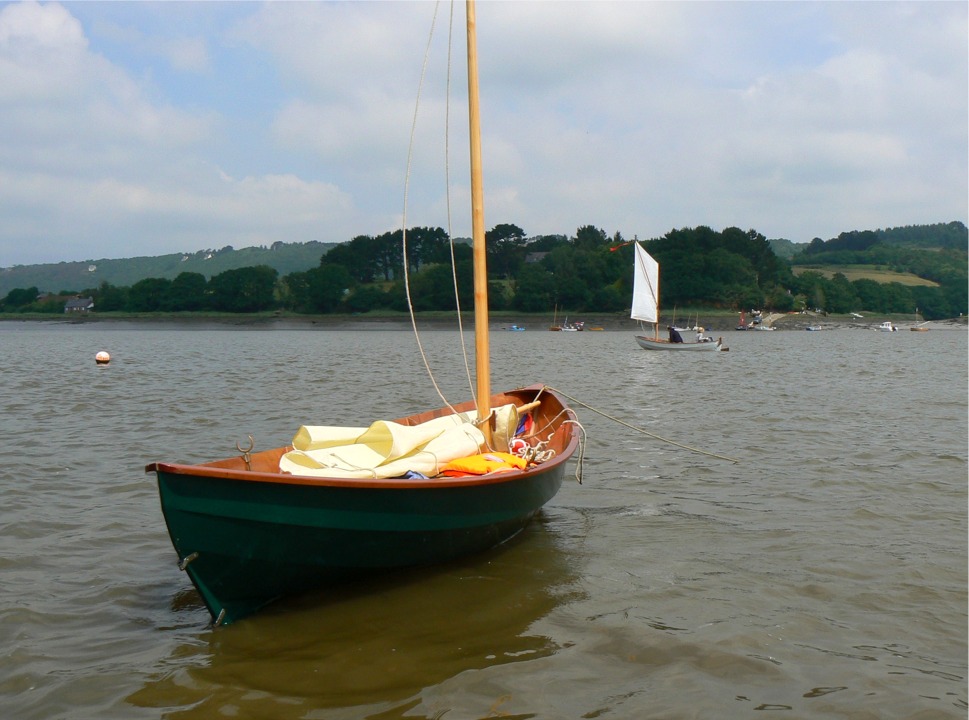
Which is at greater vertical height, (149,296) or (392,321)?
(149,296)

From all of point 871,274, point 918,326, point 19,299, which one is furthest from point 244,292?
point 871,274

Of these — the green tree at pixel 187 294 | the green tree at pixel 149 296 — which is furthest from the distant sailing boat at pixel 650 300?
the green tree at pixel 149 296

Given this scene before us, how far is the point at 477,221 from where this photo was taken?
838cm

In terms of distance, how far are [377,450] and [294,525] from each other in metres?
1.68

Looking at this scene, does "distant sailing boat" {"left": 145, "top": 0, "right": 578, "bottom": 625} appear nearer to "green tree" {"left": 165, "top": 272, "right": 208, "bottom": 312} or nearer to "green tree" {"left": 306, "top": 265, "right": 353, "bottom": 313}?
"green tree" {"left": 306, "top": 265, "right": 353, "bottom": 313}

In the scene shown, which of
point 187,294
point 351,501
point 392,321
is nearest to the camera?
point 351,501

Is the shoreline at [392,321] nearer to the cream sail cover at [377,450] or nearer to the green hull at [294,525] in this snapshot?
the cream sail cover at [377,450]

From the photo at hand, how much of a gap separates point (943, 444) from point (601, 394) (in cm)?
1040

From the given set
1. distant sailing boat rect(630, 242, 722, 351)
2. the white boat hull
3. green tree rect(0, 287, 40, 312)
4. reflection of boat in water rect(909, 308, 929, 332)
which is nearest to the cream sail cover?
distant sailing boat rect(630, 242, 722, 351)

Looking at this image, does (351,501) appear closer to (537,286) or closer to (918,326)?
(537,286)

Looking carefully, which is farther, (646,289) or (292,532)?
(646,289)

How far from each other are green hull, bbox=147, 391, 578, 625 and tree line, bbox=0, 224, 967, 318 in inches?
4219

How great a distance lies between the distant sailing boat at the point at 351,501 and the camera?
543cm

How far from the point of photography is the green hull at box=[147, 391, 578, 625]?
5.38m
